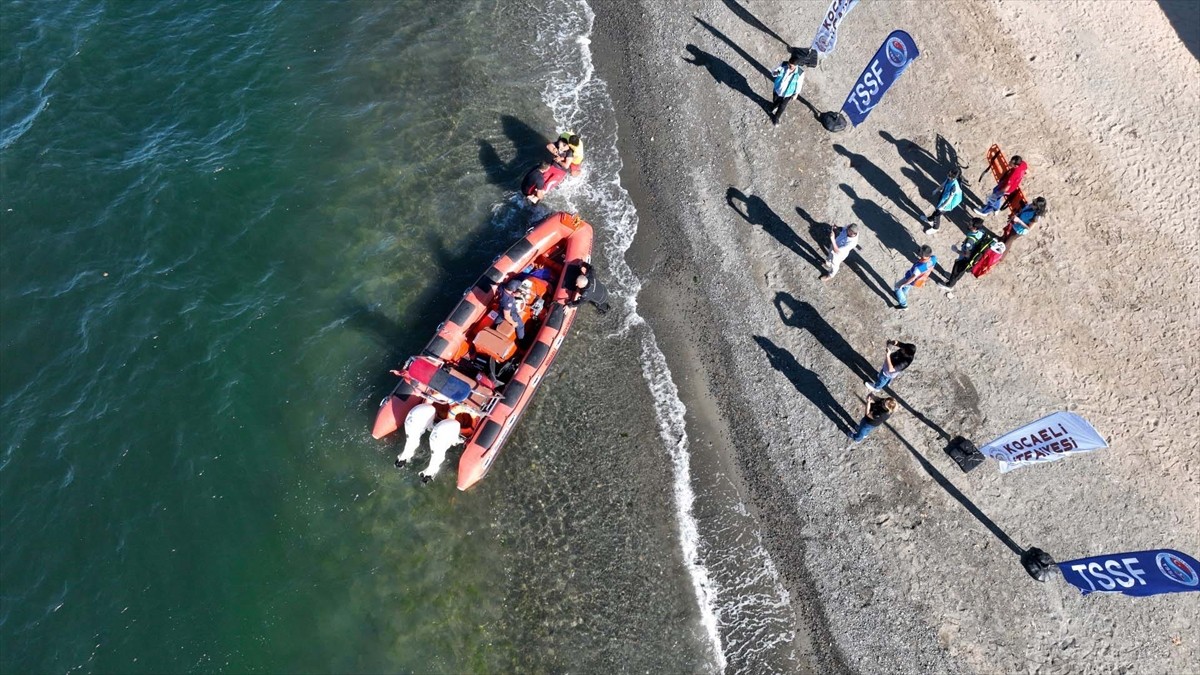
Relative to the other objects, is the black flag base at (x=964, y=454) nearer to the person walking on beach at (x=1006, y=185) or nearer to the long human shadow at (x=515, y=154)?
the person walking on beach at (x=1006, y=185)

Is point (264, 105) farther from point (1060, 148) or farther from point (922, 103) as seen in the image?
point (1060, 148)

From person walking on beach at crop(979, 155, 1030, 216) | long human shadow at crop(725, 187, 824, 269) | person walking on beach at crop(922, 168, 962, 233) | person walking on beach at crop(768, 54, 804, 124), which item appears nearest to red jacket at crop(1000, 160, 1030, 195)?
person walking on beach at crop(979, 155, 1030, 216)

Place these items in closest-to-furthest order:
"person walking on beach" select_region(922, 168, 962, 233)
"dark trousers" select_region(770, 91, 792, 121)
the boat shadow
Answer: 1. the boat shadow
2. "person walking on beach" select_region(922, 168, 962, 233)
3. "dark trousers" select_region(770, 91, 792, 121)

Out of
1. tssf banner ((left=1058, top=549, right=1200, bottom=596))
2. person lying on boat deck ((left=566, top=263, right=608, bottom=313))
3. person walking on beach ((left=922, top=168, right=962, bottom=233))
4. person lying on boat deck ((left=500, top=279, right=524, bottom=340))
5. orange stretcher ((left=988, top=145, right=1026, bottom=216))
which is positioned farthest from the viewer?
orange stretcher ((left=988, top=145, right=1026, bottom=216))

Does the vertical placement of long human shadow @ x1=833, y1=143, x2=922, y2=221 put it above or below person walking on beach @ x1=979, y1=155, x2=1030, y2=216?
below

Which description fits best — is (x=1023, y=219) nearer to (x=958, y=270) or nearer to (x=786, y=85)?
(x=958, y=270)

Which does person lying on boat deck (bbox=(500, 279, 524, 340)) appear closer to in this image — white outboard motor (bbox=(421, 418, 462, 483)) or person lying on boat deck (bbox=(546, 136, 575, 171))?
white outboard motor (bbox=(421, 418, 462, 483))

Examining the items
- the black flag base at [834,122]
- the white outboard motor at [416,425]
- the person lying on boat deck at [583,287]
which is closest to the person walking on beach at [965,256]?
the black flag base at [834,122]

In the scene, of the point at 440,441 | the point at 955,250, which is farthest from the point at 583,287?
the point at 955,250
